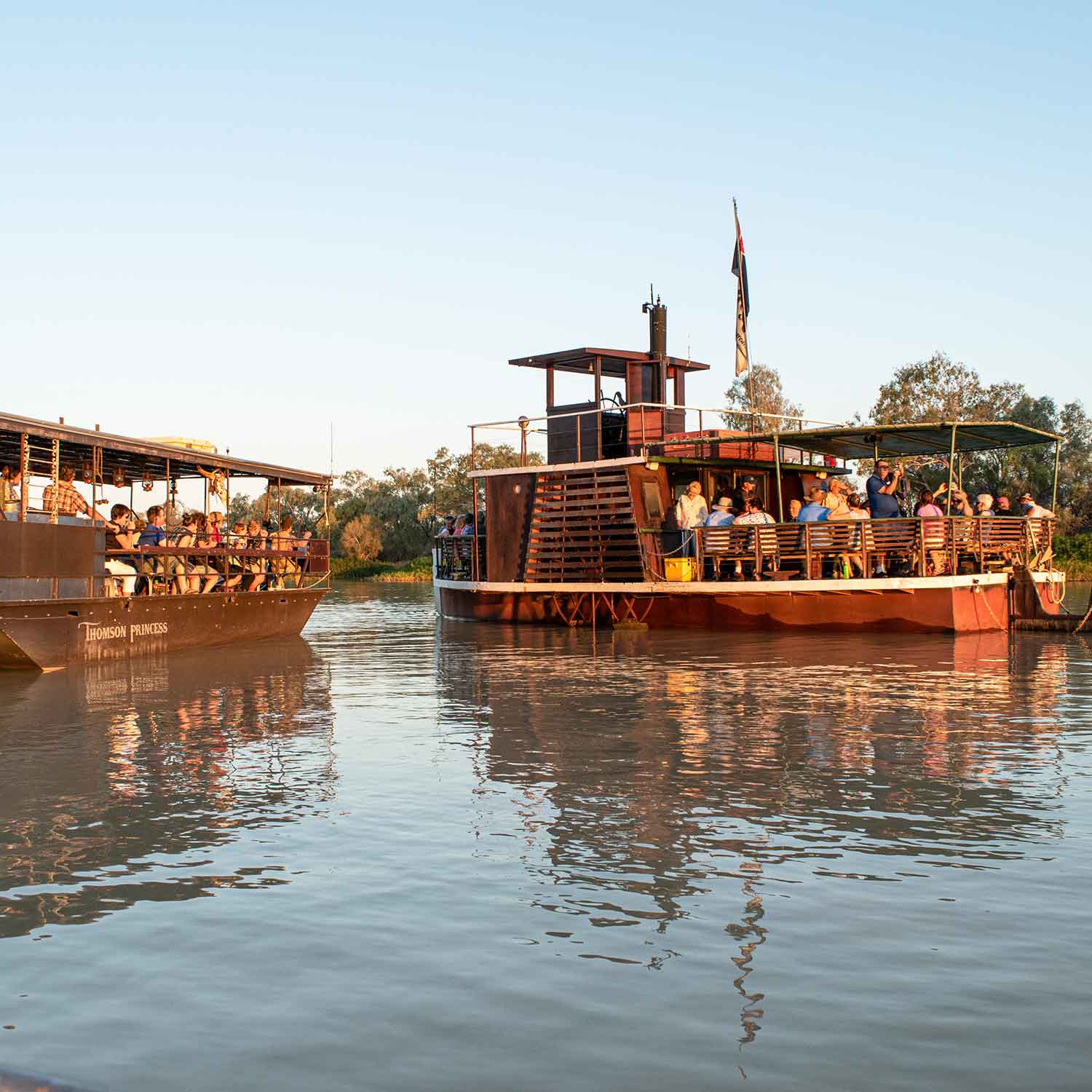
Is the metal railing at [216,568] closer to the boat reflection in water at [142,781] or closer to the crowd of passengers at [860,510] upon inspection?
the boat reflection in water at [142,781]

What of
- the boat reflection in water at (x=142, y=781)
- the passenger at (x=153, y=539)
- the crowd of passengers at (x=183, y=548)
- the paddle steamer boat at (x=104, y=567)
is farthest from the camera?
the passenger at (x=153, y=539)

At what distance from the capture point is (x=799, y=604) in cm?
2158

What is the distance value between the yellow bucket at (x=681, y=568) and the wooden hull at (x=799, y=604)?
0.30 meters

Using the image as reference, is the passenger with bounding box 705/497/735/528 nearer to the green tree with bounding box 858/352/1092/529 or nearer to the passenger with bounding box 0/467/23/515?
the passenger with bounding box 0/467/23/515

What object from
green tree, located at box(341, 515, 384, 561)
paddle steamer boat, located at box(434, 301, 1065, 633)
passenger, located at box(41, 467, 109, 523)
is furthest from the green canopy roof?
green tree, located at box(341, 515, 384, 561)

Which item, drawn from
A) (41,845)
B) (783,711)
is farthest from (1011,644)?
(41,845)

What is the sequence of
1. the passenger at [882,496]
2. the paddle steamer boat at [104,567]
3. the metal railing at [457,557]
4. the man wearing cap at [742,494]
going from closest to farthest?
the paddle steamer boat at [104,567]
the passenger at [882,496]
the man wearing cap at [742,494]
the metal railing at [457,557]

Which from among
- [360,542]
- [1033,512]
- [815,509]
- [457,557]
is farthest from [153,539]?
[360,542]

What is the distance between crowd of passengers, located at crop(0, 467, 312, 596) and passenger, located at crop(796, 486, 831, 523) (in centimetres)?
943

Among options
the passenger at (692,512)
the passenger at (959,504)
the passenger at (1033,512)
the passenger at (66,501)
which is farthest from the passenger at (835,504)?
the passenger at (66,501)

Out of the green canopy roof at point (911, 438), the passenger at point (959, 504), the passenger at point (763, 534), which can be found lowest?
the passenger at point (763, 534)

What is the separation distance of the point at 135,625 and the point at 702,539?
9879 millimetres

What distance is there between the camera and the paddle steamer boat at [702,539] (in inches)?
819

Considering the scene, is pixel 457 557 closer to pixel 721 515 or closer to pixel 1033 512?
pixel 721 515
